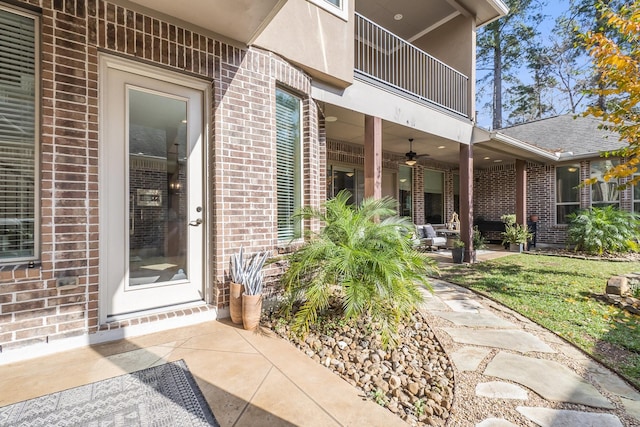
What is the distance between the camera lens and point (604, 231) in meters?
7.60

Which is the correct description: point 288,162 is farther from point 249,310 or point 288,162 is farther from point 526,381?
point 526,381

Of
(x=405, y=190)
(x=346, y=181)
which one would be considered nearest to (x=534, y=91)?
(x=405, y=190)

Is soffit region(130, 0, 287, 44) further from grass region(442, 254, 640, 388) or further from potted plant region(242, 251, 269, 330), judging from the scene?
grass region(442, 254, 640, 388)

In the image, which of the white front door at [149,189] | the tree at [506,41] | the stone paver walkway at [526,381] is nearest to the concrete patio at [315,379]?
the stone paver walkway at [526,381]

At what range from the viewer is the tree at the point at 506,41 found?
1582cm

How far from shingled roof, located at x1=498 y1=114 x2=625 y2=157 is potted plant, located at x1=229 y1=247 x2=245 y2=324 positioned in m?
10.4

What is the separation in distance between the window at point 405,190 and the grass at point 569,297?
3.13 meters

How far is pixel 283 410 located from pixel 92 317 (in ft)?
5.69

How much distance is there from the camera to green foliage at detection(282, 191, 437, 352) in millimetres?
2502

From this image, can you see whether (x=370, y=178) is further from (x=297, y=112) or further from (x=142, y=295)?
(x=142, y=295)

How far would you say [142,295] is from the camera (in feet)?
8.61

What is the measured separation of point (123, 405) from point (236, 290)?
1.22m

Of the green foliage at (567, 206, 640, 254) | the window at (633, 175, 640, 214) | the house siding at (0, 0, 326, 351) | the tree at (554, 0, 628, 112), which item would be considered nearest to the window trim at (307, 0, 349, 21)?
the house siding at (0, 0, 326, 351)

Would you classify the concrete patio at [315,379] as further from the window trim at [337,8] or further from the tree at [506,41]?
the tree at [506,41]
